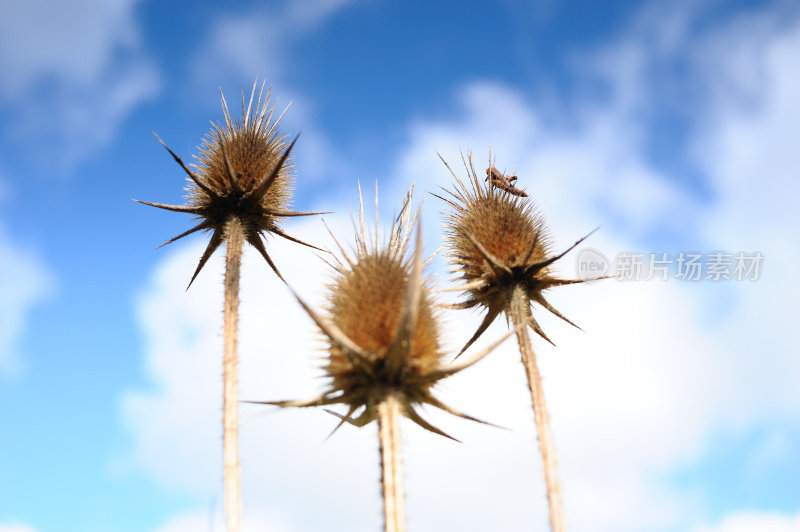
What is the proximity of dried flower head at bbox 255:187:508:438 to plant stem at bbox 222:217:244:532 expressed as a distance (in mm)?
981

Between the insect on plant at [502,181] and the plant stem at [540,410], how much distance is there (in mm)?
1605

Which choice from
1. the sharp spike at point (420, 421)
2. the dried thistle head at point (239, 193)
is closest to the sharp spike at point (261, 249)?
the dried thistle head at point (239, 193)

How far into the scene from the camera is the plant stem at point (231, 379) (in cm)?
569

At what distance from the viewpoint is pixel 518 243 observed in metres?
7.46

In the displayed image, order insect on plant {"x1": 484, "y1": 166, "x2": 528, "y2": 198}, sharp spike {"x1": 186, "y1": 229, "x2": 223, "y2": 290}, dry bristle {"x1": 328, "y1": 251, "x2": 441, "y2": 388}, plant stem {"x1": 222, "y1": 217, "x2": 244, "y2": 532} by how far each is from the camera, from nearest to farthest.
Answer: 1. dry bristle {"x1": 328, "y1": 251, "x2": 441, "y2": 388}
2. plant stem {"x1": 222, "y1": 217, "x2": 244, "y2": 532}
3. sharp spike {"x1": 186, "y1": 229, "x2": 223, "y2": 290}
4. insect on plant {"x1": 484, "y1": 166, "x2": 528, "y2": 198}

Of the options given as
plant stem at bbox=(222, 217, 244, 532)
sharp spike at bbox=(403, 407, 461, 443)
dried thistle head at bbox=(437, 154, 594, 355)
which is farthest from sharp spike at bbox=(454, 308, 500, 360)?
plant stem at bbox=(222, 217, 244, 532)

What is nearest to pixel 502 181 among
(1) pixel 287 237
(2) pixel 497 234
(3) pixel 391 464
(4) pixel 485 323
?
(2) pixel 497 234

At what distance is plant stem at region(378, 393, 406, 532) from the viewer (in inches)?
190

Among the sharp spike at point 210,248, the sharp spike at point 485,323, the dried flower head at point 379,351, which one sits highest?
the sharp spike at point 210,248

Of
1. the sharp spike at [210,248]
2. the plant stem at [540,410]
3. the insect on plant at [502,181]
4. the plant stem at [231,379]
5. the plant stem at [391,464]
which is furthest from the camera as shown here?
the insect on plant at [502,181]

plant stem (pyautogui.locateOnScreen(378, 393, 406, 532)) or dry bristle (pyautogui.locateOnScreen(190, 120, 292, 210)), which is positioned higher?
dry bristle (pyautogui.locateOnScreen(190, 120, 292, 210))

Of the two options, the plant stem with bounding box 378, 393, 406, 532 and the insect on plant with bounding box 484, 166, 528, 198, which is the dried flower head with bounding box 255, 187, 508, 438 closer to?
the plant stem with bounding box 378, 393, 406, 532

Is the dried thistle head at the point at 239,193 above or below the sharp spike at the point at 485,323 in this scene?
above

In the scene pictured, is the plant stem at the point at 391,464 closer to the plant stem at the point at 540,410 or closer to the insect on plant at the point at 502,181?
the plant stem at the point at 540,410
